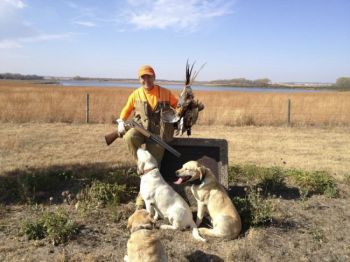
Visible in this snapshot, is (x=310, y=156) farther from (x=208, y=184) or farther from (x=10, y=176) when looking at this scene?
(x=10, y=176)

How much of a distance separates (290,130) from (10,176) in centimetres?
1168

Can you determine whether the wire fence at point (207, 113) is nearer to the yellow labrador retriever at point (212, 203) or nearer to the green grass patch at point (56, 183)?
the green grass patch at point (56, 183)

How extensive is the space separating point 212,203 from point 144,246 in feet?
6.34

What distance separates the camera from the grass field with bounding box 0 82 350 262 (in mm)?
5352

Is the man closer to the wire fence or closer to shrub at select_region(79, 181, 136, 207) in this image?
shrub at select_region(79, 181, 136, 207)

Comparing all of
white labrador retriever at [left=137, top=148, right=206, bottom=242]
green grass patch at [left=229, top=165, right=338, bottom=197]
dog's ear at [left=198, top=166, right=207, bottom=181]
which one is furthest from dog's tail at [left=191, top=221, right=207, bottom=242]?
green grass patch at [left=229, top=165, right=338, bottom=197]

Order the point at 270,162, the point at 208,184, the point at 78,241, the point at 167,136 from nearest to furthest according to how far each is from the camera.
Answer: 1. the point at 78,241
2. the point at 208,184
3. the point at 167,136
4. the point at 270,162

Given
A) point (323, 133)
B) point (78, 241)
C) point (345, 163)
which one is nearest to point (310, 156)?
point (345, 163)

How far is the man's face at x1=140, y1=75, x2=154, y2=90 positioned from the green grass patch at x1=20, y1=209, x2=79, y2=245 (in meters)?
2.71

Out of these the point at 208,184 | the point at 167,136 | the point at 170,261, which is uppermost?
the point at 167,136

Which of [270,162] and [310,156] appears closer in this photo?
[270,162]

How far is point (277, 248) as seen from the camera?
18.0 feet

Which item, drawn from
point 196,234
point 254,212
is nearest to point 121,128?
point 196,234

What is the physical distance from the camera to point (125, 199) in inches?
279
